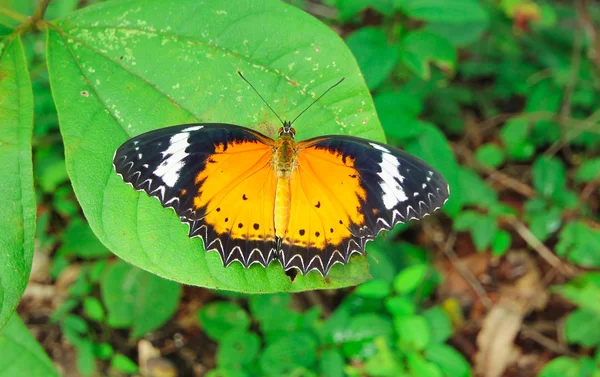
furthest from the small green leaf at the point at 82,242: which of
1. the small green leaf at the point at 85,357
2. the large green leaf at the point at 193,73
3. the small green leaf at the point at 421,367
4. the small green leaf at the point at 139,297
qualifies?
the small green leaf at the point at 421,367

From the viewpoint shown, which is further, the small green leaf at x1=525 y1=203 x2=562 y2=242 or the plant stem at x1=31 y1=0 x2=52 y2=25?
the small green leaf at x1=525 y1=203 x2=562 y2=242

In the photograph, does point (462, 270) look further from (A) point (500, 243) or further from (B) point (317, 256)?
(B) point (317, 256)

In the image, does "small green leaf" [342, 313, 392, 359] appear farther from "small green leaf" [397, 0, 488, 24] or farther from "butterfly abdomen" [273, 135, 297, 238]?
"small green leaf" [397, 0, 488, 24]

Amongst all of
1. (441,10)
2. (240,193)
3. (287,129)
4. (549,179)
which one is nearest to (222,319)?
(240,193)

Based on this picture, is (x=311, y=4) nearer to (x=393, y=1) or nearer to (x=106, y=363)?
(x=393, y=1)

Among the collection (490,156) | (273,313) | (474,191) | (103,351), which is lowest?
(103,351)

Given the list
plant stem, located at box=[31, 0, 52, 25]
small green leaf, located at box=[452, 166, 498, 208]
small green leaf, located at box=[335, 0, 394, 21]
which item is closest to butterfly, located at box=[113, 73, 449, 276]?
plant stem, located at box=[31, 0, 52, 25]

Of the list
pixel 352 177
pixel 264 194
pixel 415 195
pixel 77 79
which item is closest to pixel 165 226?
pixel 264 194

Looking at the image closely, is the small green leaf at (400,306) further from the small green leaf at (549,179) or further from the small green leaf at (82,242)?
the small green leaf at (82,242)
